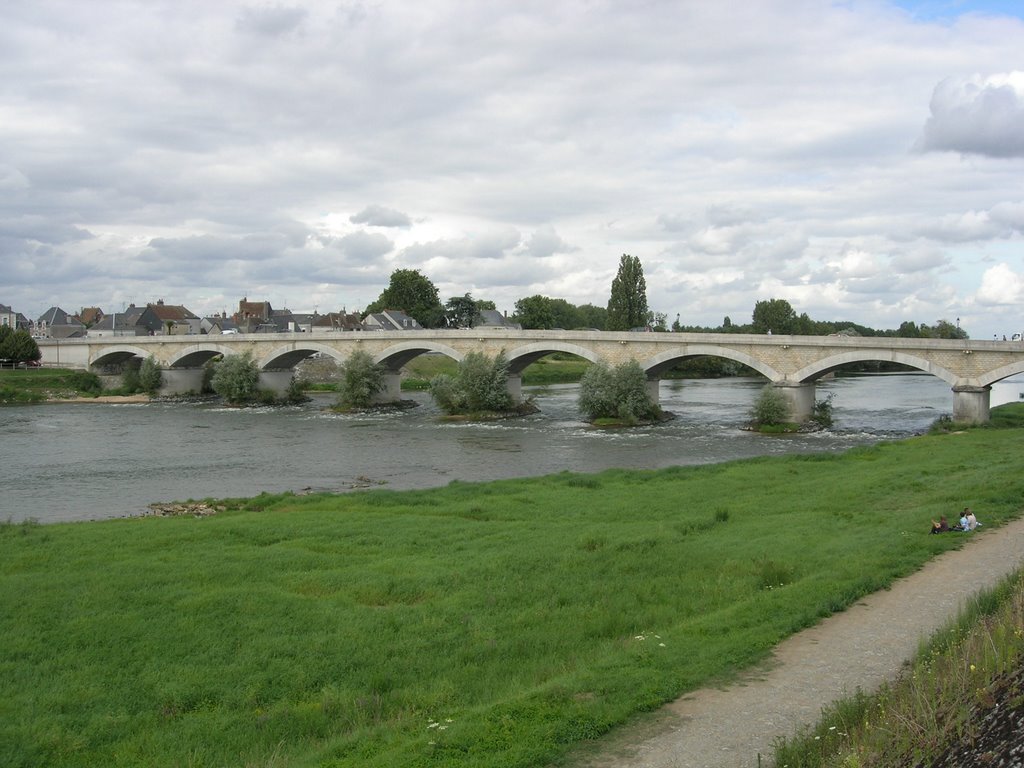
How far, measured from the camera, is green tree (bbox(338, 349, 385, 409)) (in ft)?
184

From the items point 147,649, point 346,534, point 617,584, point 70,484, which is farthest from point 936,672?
point 70,484

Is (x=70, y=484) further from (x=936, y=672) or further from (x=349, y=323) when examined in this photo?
(x=349, y=323)

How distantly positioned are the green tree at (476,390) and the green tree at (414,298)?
2179 inches

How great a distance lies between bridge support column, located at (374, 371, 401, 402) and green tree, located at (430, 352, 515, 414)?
302 inches

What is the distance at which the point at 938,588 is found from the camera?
10.3 m

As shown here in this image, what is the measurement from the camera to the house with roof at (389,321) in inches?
3640

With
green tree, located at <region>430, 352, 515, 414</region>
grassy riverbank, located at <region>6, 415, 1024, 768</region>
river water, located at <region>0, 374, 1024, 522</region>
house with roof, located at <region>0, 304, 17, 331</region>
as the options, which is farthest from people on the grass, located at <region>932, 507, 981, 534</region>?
house with roof, located at <region>0, 304, 17, 331</region>

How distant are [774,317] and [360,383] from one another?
207ft

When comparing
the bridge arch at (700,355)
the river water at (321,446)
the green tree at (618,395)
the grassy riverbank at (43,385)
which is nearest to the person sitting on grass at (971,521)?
the river water at (321,446)

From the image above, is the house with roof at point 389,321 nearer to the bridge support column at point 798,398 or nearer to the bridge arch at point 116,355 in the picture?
the bridge arch at point 116,355

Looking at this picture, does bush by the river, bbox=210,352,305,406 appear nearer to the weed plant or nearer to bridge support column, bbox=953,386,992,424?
bridge support column, bbox=953,386,992,424

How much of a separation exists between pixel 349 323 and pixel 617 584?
98460mm

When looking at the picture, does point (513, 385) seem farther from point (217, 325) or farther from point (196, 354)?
point (217, 325)

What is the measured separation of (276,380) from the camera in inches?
2616
